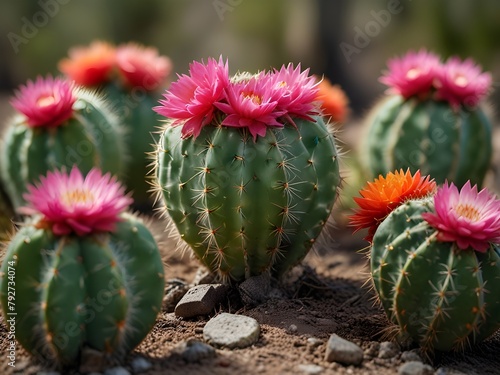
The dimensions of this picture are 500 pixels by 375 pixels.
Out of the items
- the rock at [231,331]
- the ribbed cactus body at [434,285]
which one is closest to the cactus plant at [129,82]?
the rock at [231,331]

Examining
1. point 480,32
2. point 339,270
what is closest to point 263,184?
point 339,270

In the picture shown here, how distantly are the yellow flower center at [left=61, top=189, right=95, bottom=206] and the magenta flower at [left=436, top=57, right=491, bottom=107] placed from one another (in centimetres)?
241

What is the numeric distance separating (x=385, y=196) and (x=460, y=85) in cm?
153

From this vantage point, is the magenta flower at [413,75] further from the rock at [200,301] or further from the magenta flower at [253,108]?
the rock at [200,301]

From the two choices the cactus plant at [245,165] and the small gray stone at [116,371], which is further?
the cactus plant at [245,165]

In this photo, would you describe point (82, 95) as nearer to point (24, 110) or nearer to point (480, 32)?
point (24, 110)

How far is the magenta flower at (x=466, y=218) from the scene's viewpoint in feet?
8.61

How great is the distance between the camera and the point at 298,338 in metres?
2.83

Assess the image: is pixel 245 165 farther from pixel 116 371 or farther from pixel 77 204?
pixel 116 371

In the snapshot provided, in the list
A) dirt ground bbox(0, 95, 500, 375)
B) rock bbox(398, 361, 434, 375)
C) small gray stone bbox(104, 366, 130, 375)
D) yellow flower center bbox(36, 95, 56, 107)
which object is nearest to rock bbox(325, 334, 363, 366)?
dirt ground bbox(0, 95, 500, 375)

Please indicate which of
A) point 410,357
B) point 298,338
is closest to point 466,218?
point 410,357

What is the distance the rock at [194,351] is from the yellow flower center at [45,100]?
1.75 m

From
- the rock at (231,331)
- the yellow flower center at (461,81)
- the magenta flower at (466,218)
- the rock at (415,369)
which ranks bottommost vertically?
the rock at (415,369)

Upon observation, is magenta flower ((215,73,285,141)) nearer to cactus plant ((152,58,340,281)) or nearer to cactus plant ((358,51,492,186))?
cactus plant ((152,58,340,281))
